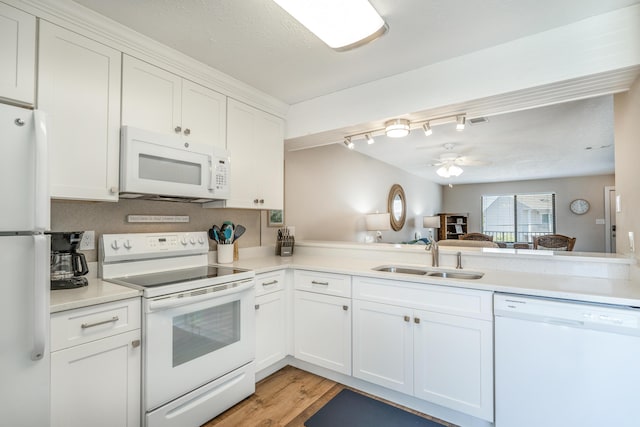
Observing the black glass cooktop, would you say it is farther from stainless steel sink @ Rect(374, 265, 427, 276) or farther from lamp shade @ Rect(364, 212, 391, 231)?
lamp shade @ Rect(364, 212, 391, 231)

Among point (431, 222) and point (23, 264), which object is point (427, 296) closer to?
point (23, 264)

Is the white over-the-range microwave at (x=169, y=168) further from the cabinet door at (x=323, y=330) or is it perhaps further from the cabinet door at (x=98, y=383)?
the cabinet door at (x=323, y=330)

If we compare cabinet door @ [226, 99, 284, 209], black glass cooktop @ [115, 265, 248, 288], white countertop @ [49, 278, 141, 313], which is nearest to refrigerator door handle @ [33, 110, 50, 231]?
white countertop @ [49, 278, 141, 313]

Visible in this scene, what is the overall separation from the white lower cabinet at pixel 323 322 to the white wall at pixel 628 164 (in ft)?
5.69

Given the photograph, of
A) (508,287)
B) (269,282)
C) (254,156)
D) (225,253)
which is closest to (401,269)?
(508,287)

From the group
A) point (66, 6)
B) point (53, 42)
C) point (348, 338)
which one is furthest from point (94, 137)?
point (348, 338)

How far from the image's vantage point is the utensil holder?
8.21 ft

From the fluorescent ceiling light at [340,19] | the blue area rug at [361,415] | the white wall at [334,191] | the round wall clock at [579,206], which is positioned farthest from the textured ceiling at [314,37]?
the round wall clock at [579,206]

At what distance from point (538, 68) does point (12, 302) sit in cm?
275

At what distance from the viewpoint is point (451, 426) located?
73.2 inches

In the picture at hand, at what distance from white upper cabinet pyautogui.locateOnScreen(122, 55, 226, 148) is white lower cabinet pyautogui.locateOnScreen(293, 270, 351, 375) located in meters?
1.30

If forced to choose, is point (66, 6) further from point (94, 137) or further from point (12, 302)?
point (12, 302)

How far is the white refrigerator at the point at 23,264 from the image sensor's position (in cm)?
112

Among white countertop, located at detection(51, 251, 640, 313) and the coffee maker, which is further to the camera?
the coffee maker
